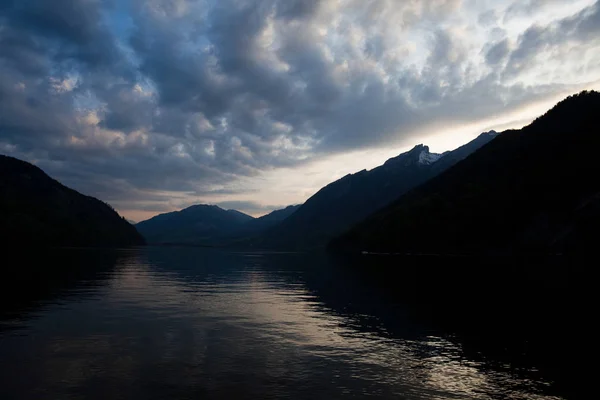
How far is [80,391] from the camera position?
25.4 metres

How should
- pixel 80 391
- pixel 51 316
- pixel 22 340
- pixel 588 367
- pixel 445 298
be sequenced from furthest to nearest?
pixel 445 298 → pixel 51 316 → pixel 22 340 → pixel 588 367 → pixel 80 391

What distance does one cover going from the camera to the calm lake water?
26750 mm

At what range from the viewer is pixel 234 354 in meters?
34.9

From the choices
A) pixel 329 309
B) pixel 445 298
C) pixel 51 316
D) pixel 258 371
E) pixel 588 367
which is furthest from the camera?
pixel 445 298

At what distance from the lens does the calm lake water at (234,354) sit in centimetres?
2675

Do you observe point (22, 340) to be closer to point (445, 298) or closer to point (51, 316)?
point (51, 316)

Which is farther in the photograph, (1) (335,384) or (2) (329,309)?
(2) (329,309)

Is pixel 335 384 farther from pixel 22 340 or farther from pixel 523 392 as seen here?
pixel 22 340

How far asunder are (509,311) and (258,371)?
43140mm

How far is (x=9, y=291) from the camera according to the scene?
69188 mm

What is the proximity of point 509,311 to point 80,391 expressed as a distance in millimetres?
54186

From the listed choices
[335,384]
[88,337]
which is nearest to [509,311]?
[335,384]

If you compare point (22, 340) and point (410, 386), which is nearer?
point (410, 386)

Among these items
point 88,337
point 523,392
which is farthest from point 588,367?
point 88,337
